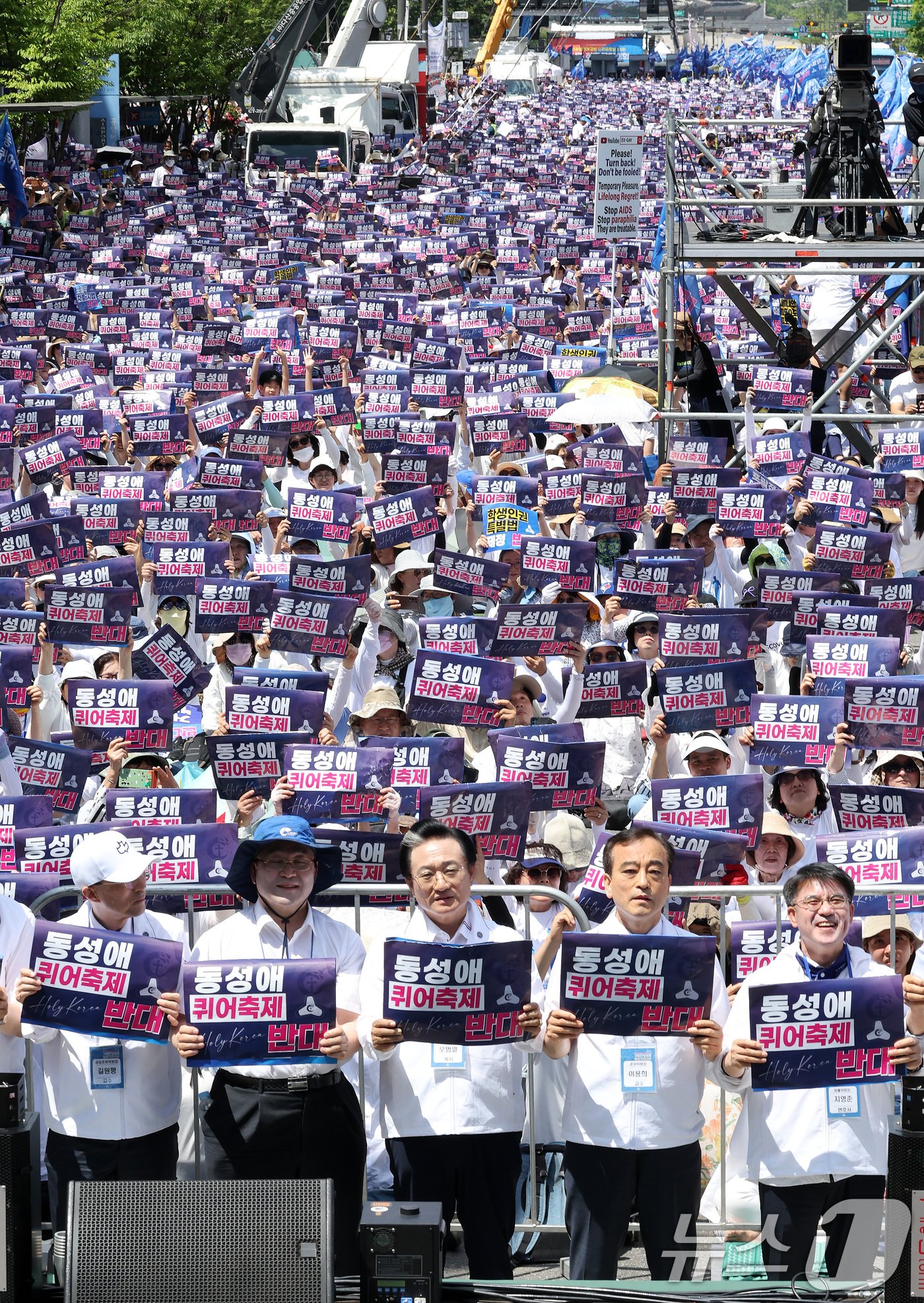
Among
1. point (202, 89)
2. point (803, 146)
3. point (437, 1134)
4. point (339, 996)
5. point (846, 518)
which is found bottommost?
point (437, 1134)

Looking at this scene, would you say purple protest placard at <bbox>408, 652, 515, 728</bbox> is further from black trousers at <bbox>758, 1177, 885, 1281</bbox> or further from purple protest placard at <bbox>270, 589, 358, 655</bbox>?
black trousers at <bbox>758, 1177, 885, 1281</bbox>

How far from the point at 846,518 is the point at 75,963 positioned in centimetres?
806

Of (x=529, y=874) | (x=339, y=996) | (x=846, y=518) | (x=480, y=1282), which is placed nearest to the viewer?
(x=480, y=1282)

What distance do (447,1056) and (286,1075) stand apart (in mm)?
504

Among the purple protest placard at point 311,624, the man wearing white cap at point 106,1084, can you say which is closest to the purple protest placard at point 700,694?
the purple protest placard at point 311,624

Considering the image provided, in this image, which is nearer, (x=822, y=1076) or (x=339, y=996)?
(x=822, y=1076)

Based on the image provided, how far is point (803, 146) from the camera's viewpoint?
63.8 feet

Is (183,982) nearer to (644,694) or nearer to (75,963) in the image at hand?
(75,963)

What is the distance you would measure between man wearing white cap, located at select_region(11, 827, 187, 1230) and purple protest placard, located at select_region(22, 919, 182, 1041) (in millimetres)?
145

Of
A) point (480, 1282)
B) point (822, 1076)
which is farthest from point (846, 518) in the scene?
point (480, 1282)

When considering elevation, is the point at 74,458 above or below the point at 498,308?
below

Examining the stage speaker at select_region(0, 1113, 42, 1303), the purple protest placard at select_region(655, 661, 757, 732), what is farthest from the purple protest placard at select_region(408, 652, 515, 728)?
the stage speaker at select_region(0, 1113, 42, 1303)

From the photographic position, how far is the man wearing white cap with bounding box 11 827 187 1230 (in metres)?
6.01

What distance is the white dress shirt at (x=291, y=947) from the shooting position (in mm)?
6012
